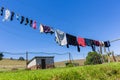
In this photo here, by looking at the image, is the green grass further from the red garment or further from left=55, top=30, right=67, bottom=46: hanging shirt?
the red garment

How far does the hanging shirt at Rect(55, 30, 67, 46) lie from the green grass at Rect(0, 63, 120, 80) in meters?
8.46

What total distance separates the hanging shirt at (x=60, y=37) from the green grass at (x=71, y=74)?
8.46 metres

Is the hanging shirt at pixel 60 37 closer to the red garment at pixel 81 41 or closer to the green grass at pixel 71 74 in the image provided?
the red garment at pixel 81 41

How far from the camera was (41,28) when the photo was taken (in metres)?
19.9

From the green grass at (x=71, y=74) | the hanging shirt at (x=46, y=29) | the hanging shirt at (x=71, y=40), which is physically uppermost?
the hanging shirt at (x=46, y=29)

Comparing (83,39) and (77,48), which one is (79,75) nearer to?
(77,48)

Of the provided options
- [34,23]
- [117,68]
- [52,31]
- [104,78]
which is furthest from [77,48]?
[104,78]

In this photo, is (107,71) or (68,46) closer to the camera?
(107,71)

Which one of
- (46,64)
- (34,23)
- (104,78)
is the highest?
(34,23)

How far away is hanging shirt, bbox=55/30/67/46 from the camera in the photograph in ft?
66.9

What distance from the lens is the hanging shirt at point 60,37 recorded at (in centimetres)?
2041

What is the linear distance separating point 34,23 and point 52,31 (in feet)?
6.10

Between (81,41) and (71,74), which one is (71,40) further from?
Result: (71,74)

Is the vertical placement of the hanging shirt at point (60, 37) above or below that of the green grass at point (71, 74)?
above
